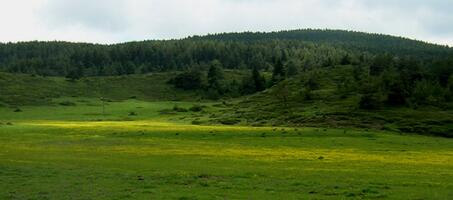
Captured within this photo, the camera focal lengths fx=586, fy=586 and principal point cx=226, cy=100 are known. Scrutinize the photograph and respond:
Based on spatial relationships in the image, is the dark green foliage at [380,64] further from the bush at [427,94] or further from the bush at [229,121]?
the bush at [229,121]

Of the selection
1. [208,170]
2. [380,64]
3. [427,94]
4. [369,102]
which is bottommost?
[208,170]

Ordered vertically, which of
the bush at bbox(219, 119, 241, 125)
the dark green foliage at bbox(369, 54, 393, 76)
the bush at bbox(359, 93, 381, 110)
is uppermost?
the dark green foliage at bbox(369, 54, 393, 76)

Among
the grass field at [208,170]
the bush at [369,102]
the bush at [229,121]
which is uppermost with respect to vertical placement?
the bush at [369,102]

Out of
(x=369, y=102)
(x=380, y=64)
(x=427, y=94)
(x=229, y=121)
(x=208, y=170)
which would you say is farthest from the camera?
(x=380, y=64)

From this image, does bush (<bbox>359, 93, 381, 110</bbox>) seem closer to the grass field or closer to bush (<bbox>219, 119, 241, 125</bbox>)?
bush (<bbox>219, 119, 241, 125</bbox>)

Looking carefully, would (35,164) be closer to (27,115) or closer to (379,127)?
(379,127)

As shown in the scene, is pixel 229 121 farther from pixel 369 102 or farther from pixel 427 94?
pixel 427 94

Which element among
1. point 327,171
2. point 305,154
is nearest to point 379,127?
point 305,154

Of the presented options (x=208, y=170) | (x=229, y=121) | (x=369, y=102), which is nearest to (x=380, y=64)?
(x=369, y=102)

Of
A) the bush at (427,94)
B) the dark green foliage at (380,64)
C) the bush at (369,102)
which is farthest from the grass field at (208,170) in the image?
the dark green foliage at (380,64)

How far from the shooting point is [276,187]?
34.9 metres

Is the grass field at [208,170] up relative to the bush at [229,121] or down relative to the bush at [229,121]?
up

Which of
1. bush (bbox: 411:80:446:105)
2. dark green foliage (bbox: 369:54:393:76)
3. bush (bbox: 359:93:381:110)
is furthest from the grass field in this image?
dark green foliage (bbox: 369:54:393:76)

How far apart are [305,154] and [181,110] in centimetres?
12237
